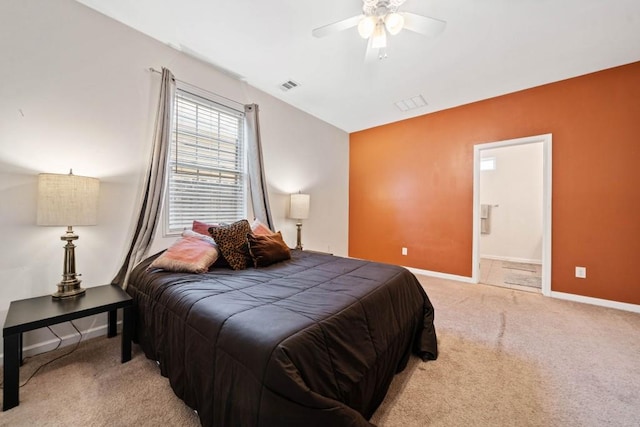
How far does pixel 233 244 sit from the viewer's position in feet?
7.15

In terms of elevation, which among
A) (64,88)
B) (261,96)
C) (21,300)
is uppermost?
(261,96)


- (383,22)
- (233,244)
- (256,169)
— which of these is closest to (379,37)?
(383,22)

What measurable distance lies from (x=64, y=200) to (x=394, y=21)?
8.63 feet

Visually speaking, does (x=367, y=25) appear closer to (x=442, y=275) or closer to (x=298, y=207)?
(x=298, y=207)

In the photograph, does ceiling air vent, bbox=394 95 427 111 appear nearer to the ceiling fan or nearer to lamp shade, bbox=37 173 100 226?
the ceiling fan

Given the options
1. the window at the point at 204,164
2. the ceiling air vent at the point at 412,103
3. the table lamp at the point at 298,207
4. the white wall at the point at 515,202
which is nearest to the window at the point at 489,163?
the white wall at the point at 515,202

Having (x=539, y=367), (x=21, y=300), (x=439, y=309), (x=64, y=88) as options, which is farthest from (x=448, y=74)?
(x=21, y=300)

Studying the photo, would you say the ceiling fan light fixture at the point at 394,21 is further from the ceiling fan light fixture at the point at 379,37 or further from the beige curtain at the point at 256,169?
the beige curtain at the point at 256,169

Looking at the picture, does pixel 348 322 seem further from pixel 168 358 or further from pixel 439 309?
pixel 439 309

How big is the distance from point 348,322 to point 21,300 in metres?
2.25

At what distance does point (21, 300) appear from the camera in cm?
166

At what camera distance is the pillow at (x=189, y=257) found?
1878mm

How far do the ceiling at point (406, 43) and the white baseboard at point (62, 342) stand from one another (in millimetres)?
2688

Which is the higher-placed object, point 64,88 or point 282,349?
point 64,88
